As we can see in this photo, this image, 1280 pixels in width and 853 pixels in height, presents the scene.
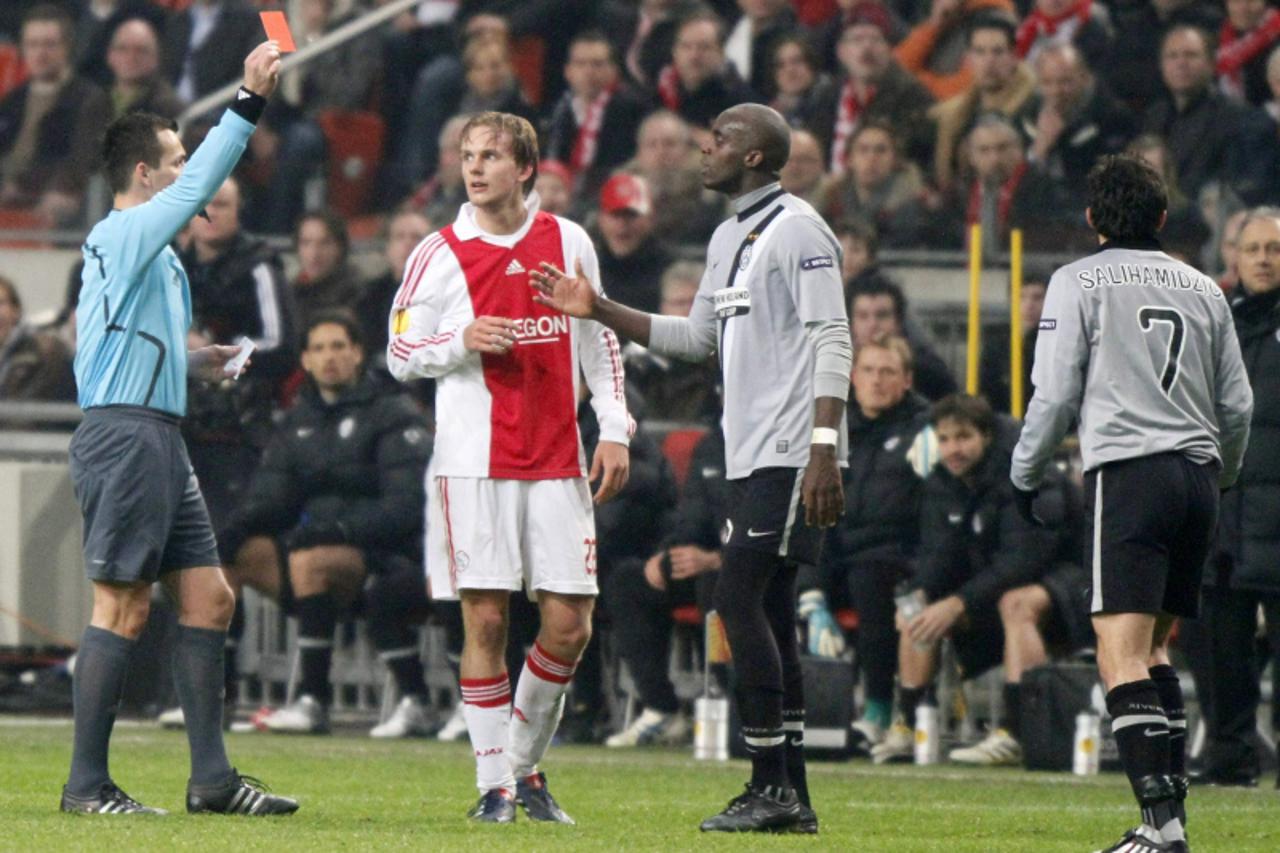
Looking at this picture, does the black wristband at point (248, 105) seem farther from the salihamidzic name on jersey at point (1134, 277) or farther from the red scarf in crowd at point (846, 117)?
the red scarf in crowd at point (846, 117)

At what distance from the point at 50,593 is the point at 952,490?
5.45 m

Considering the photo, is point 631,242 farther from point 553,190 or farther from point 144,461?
point 144,461

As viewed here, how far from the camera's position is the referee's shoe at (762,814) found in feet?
26.1

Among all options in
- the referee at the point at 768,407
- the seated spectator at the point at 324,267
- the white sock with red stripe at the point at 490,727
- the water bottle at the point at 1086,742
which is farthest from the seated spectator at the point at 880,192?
the white sock with red stripe at the point at 490,727

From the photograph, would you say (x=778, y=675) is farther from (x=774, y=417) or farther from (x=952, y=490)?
(x=952, y=490)

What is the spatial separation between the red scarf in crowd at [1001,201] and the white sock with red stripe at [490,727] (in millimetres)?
6592

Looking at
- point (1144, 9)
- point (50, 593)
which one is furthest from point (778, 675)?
point (1144, 9)

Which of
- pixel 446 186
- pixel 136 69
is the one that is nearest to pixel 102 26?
pixel 136 69

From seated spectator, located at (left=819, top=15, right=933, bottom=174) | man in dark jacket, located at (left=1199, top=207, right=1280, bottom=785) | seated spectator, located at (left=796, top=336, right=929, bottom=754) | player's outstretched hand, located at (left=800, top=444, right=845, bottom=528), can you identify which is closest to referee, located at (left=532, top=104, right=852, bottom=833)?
player's outstretched hand, located at (left=800, top=444, right=845, bottom=528)

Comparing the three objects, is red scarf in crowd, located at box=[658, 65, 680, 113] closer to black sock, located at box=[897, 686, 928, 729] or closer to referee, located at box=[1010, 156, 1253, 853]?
black sock, located at box=[897, 686, 928, 729]

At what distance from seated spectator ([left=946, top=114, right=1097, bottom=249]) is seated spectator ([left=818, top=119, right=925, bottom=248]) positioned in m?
0.29

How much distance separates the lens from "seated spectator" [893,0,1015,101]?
16500 mm

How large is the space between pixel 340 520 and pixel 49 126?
4.89 m

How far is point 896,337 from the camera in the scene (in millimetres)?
12828
